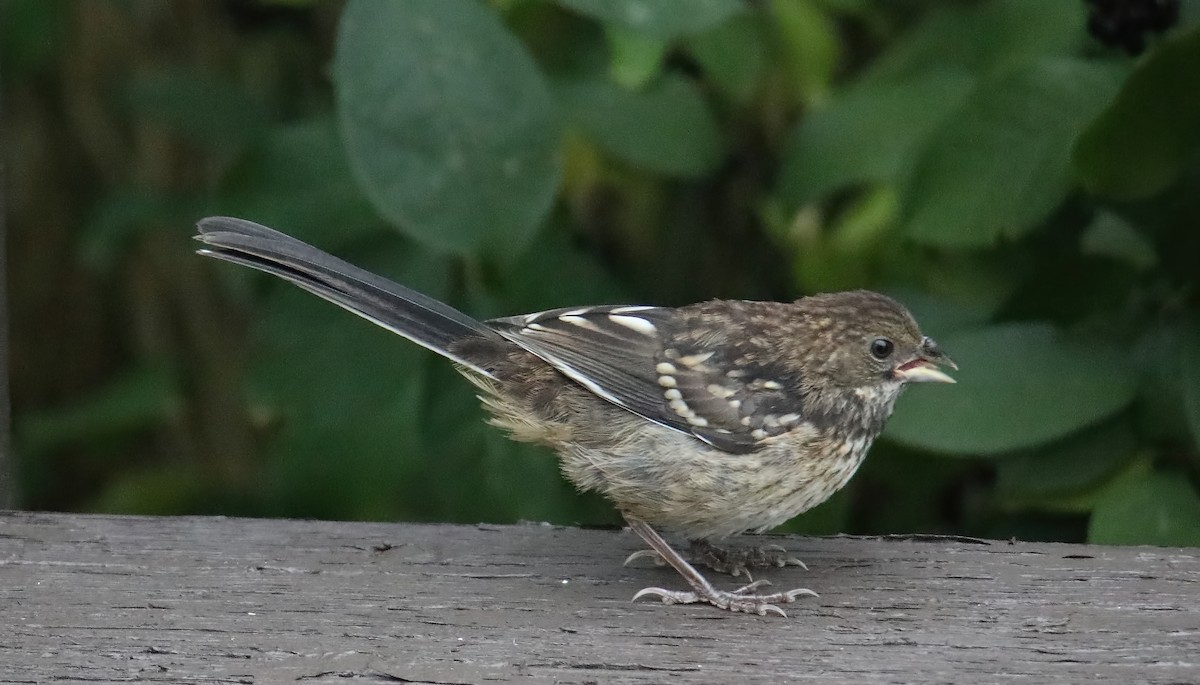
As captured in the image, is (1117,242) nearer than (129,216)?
Yes

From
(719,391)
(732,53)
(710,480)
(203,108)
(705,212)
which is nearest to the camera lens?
(710,480)

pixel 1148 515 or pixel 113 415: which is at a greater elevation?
pixel 1148 515

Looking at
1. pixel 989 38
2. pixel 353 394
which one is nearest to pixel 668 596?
pixel 353 394

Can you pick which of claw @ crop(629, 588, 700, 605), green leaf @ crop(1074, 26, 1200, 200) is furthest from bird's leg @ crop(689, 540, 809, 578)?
green leaf @ crop(1074, 26, 1200, 200)

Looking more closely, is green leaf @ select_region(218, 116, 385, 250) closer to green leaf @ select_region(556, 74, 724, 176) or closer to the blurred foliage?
the blurred foliage

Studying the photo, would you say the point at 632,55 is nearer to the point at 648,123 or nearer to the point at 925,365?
the point at 648,123

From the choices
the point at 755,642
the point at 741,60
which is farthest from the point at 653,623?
the point at 741,60

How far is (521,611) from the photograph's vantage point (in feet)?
8.52

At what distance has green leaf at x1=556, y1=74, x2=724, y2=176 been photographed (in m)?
3.71

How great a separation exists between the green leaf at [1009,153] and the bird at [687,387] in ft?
1.18

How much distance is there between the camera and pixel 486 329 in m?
3.10

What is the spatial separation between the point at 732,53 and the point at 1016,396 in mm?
1309

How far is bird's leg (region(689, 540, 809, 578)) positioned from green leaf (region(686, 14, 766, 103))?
1355 millimetres

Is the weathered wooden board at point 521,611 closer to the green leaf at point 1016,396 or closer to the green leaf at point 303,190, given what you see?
the green leaf at point 1016,396
